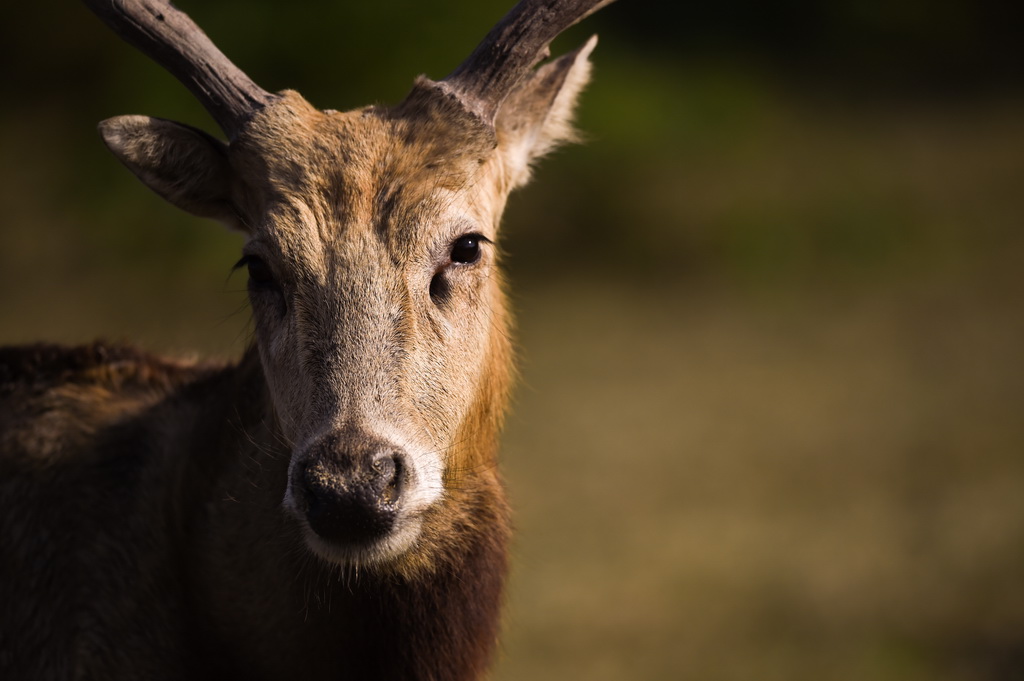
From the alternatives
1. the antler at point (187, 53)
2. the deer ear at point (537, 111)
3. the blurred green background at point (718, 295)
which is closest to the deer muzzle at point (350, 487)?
the antler at point (187, 53)

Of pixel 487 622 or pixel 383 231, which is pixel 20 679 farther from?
pixel 383 231

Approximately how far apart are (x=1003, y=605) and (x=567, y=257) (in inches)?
329

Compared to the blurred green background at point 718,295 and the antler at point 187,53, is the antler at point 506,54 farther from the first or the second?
the blurred green background at point 718,295

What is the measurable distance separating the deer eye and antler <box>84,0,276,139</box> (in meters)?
0.87

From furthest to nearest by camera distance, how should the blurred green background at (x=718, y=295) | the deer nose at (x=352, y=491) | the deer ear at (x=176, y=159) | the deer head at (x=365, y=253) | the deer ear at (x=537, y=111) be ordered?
the blurred green background at (x=718, y=295), the deer ear at (x=537, y=111), the deer ear at (x=176, y=159), the deer head at (x=365, y=253), the deer nose at (x=352, y=491)

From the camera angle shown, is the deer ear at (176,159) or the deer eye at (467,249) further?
the deer ear at (176,159)

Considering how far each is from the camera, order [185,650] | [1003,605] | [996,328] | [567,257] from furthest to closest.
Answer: [567,257] < [996,328] < [1003,605] < [185,650]

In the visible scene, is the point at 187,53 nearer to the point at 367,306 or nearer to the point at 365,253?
the point at 365,253

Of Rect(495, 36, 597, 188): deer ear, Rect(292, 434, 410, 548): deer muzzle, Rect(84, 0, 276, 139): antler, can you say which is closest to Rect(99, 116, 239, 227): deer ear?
Rect(84, 0, 276, 139): antler

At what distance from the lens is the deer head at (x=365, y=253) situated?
3145 millimetres

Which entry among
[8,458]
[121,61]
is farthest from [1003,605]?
[121,61]

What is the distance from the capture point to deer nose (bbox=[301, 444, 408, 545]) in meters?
3.01

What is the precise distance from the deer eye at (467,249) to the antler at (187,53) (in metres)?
0.87

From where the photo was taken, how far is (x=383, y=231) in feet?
11.4
